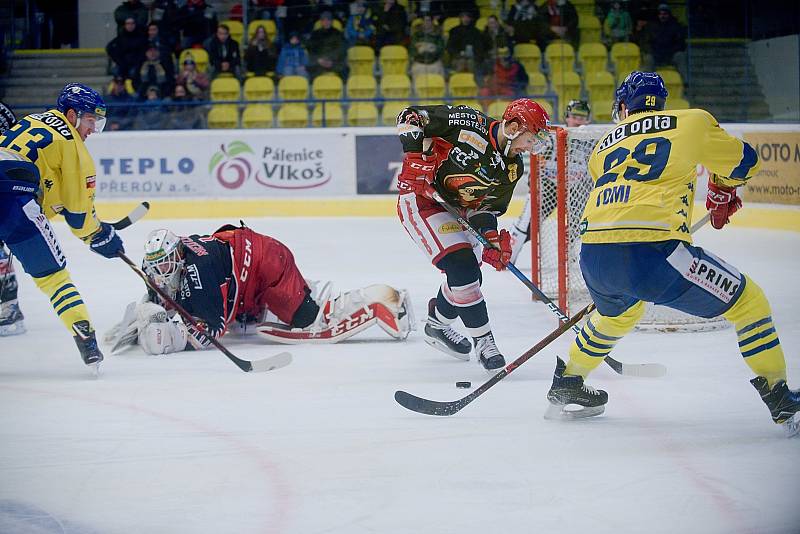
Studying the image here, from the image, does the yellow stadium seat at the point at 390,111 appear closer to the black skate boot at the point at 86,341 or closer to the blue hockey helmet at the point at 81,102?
the blue hockey helmet at the point at 81,102

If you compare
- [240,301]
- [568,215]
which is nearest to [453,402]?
[240,301]

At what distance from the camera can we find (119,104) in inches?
414

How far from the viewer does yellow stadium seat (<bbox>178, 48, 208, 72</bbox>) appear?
436 inches

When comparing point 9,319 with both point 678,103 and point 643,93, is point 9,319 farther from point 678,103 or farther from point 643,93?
point 678,103

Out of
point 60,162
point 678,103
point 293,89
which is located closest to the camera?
point 60,162

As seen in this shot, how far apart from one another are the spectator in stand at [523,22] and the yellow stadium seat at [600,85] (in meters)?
0.76

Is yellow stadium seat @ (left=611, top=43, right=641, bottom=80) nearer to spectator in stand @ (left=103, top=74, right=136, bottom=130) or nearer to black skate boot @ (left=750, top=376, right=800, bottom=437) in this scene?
spectator in stand @ (left=103, top=74, right=136, bottom=130)

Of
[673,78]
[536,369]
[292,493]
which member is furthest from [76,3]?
[292,493]

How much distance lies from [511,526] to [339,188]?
7.92m

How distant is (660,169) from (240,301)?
2.24 meters

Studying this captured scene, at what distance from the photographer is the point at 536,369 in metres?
4.15

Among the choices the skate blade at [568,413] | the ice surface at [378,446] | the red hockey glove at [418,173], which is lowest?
the ice surface at [378,446]

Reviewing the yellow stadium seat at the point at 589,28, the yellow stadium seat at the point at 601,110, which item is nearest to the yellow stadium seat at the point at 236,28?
the yellow stadium seat at the point at 589,28

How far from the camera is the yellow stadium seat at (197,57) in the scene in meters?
11.1
